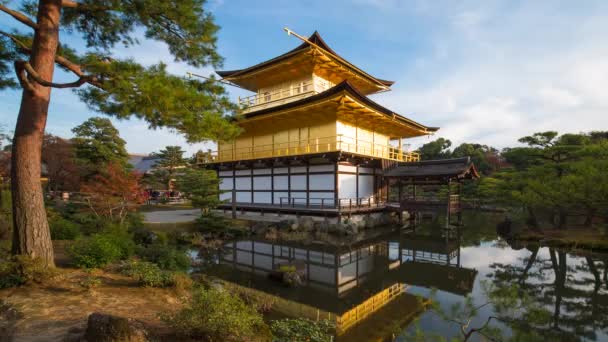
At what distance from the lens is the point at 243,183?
880 inches

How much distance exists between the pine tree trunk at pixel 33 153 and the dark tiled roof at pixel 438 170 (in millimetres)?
17131

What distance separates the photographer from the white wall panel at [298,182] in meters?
19.0

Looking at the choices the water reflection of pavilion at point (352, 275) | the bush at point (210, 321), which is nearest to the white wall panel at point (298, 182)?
the water reflection of pavilion at point (352, 275)

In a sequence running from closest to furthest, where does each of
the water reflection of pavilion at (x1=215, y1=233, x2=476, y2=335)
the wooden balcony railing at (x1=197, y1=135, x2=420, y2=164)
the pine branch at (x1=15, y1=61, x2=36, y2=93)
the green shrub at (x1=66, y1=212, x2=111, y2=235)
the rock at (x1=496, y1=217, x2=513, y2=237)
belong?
1. the pine branch at (x1=15, y1=61, x2=36, y2=93)
2. the water reflection of pavilion at (x1=215, y1=233, x2=476, y2=335)
3. the green shrub at (x1=66, y1=212, x2=111, y2=235)
4. the rock at (x1=496, y1=217, x2=513, y2=237)
5. the wooden balcony railing at (x1=197, y1=135, x2=420, y2=164)

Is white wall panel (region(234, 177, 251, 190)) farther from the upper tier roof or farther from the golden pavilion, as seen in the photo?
the upper tier roof

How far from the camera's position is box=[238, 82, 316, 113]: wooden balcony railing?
20.6m

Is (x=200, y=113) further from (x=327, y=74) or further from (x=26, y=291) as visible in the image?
(x=327, y=74)

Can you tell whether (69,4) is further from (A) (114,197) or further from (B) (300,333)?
(B) (300,333)

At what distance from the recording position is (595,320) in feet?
20.7

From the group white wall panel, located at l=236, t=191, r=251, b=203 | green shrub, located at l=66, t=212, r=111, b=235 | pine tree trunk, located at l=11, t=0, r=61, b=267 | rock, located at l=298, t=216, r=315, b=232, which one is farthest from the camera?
white wall panel, located at l=236, t=191, r=251, b=203

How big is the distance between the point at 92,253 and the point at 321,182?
12976 mm

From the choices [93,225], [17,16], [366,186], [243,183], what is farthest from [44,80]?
[366,186]

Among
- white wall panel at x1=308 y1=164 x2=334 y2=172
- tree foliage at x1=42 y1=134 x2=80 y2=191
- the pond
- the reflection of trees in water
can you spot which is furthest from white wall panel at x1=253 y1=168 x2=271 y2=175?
Answer: the reflection of trees in water

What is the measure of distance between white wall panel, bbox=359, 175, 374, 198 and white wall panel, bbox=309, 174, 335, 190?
9.12 ft
